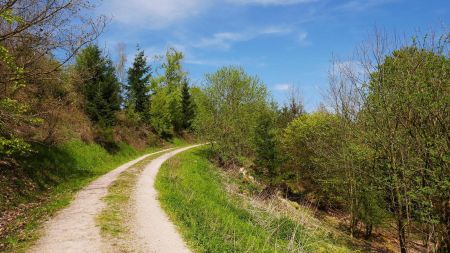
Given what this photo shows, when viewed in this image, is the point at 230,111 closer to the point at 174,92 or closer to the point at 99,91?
the point at 99,91

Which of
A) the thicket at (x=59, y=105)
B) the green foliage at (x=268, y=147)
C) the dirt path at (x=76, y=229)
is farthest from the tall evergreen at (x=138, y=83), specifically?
the dirt path at (x=76, y=229)

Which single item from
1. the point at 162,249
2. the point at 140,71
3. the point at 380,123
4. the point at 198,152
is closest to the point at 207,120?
the point at 198,152

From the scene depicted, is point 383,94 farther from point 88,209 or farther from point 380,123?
point 88,209

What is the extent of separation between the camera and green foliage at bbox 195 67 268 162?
38.9 m

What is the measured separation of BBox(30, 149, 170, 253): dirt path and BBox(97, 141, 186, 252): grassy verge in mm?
255

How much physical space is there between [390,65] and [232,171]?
73.7 ft

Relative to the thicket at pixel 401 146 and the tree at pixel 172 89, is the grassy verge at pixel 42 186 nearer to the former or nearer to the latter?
the thicket at pixel 401 146

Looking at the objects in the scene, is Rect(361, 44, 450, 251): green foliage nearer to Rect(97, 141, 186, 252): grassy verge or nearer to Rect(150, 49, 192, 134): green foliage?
Rect(97, 141, 186, 252): grassy verge

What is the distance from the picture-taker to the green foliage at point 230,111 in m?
38.9

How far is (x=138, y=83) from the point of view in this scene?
5134cm

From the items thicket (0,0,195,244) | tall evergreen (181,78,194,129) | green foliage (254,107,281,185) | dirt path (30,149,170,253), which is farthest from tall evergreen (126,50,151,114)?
dirt path (30,149,170,253)

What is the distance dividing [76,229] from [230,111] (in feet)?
103

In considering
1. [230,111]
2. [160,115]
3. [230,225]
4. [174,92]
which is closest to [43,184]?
[230,225]

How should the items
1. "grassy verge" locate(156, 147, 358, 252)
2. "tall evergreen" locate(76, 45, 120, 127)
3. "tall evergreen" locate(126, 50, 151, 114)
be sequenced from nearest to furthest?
"grassy verge" locate(156, 147, 358, 252)
"tall evergreen" locate(76, 45, 120, 127)
"tall evergreen" locate(126, 50, 151, 114)
